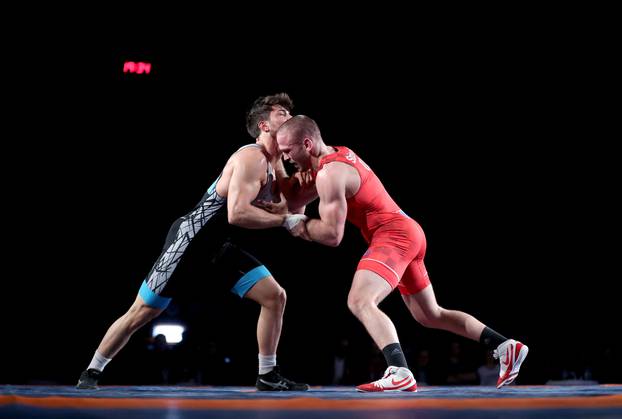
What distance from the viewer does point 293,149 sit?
368 centimetres

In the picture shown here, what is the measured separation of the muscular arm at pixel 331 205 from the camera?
3402mm

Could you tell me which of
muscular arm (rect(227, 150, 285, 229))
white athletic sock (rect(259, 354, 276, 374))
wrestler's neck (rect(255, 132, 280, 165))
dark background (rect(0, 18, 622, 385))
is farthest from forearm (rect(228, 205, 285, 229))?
dark background (rect(0, 18, 622, 385))

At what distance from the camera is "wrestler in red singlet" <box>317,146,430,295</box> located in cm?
354

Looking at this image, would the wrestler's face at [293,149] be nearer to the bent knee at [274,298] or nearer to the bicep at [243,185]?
the bicep at [243,185]

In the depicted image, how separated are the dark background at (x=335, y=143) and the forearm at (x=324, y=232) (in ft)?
19.5

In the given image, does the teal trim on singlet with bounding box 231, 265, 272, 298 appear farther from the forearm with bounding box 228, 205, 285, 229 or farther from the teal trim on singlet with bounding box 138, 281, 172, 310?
the teal trim on singlet with bounding box 138, 281, 172, 310

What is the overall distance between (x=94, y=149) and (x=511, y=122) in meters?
6.37

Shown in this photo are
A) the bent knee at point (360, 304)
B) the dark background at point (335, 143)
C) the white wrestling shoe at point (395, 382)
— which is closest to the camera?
the white wrestling shoe at point (395, 382)

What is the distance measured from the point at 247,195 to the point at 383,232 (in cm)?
70

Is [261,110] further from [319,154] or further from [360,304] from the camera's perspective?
[360,304]

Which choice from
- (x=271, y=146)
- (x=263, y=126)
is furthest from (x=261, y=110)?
(x=271, y=146)

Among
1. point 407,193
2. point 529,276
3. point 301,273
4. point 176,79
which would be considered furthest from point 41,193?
point 529,276

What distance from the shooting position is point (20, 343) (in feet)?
33.2

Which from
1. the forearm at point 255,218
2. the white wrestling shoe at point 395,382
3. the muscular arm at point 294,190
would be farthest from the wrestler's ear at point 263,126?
the white wrestling shoe at point 395,382
